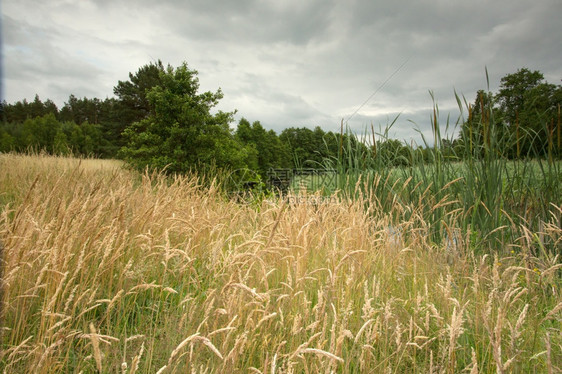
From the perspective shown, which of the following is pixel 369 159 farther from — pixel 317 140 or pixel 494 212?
pixel 317 140

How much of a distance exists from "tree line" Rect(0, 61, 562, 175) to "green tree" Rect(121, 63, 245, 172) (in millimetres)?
37

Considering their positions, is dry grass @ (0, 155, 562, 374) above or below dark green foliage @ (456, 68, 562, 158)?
below

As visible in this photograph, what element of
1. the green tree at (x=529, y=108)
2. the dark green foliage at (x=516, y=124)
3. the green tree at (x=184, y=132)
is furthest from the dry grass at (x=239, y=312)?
the green tree at (x=184, y=132)

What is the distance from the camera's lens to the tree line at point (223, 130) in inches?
175

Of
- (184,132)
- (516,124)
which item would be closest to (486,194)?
(516,124)

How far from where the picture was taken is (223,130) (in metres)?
13.5

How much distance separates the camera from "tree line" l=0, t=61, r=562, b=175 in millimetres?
4453

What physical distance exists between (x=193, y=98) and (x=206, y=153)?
9.19 ft

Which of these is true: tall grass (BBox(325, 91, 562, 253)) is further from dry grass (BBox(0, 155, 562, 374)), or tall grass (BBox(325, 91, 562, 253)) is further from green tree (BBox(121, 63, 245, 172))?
green tree (BBox(121, 63, 245, 172))

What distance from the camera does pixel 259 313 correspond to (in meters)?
1.83

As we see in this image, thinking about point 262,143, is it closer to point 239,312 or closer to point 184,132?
point 184,132

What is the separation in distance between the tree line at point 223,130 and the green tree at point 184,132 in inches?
1.5

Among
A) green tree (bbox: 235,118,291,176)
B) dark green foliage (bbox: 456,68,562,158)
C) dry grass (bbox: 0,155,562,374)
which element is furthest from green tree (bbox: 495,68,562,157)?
green tree (bbox: 235,118,291,176)

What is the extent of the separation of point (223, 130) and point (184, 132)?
1.67 meters
